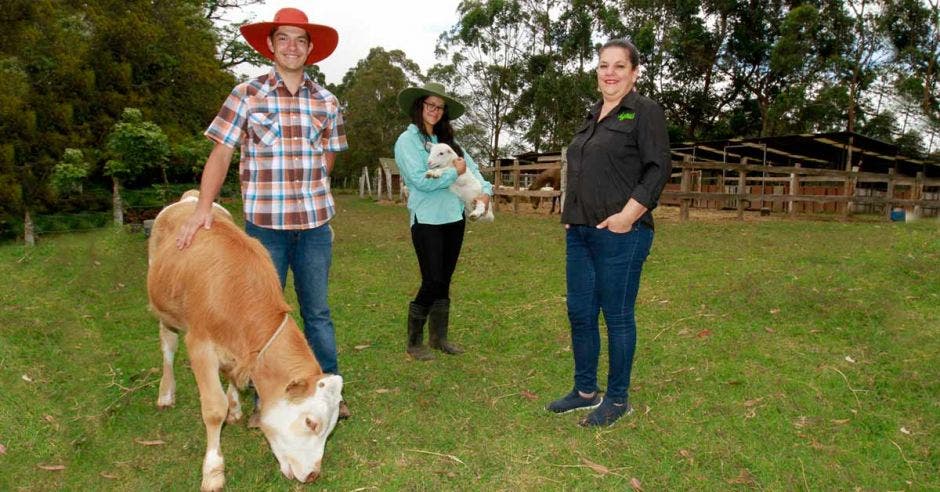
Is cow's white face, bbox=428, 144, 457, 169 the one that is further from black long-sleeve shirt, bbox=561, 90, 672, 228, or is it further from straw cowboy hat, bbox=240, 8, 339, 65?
black long-sleeve shirt, bbox=561, 90, 672, 228

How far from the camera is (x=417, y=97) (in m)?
4.60

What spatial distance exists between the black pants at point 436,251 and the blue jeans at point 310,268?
1027 millimetres

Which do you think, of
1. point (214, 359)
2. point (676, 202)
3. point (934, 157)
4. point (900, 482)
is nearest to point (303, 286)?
point (214, 359)

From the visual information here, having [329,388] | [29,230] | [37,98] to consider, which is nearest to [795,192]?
[329,388]

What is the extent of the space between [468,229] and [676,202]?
39.8 feet

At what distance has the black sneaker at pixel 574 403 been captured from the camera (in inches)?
154

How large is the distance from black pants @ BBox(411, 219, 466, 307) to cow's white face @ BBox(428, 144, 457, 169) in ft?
1.54

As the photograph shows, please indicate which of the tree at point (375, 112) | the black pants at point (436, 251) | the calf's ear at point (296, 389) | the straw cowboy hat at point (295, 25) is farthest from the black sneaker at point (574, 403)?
the tree at point (375, 112)

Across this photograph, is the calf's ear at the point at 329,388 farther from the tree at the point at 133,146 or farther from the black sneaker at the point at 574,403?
the tree at the point at 133,146

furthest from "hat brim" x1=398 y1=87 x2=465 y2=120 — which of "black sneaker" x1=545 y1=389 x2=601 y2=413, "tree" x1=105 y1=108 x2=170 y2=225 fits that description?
"tree" x1=105 y1=108 x2=170 y2=225

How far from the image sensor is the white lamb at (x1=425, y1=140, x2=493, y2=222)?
4527 millimetres

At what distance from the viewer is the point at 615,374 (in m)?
3.65

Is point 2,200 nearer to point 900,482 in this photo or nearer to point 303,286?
point 303,286

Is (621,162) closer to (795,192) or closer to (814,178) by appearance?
(795,192)
